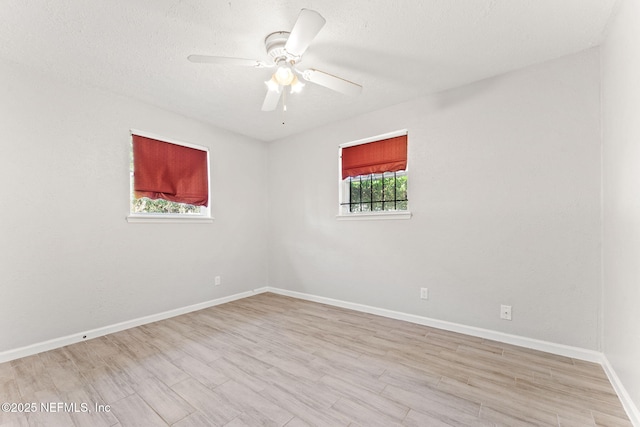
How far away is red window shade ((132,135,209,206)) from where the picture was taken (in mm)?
3053

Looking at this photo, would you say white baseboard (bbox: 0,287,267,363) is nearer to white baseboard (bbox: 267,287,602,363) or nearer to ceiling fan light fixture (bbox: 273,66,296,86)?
white baseboard (bbox: 267,287,602,363)

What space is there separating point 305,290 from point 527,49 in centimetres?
355

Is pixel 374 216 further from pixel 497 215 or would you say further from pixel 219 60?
pixel 219 60

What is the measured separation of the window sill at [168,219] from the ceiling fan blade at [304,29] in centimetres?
245

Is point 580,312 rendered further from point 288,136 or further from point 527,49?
point 288,136

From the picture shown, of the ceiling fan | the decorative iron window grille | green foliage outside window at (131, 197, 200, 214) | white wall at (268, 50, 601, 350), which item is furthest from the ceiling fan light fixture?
green foliage outside window at (131, 197, 200, 214)

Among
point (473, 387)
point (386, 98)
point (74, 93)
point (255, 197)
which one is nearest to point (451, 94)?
point (386, 98)

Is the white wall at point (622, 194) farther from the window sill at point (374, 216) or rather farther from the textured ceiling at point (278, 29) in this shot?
the window sill at point (374, 216)

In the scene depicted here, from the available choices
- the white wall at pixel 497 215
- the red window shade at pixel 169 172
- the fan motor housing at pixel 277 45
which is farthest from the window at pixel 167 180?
the fan motor housing at pixel 277 45

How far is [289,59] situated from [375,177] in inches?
73.9

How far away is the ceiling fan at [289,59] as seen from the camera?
1.56 meters

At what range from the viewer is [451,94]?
2.83 meters

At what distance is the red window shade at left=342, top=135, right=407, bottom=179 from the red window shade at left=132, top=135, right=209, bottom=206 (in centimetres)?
188

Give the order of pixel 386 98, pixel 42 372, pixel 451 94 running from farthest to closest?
pixel 386 98
pixel 451 94
pixel 42 372
